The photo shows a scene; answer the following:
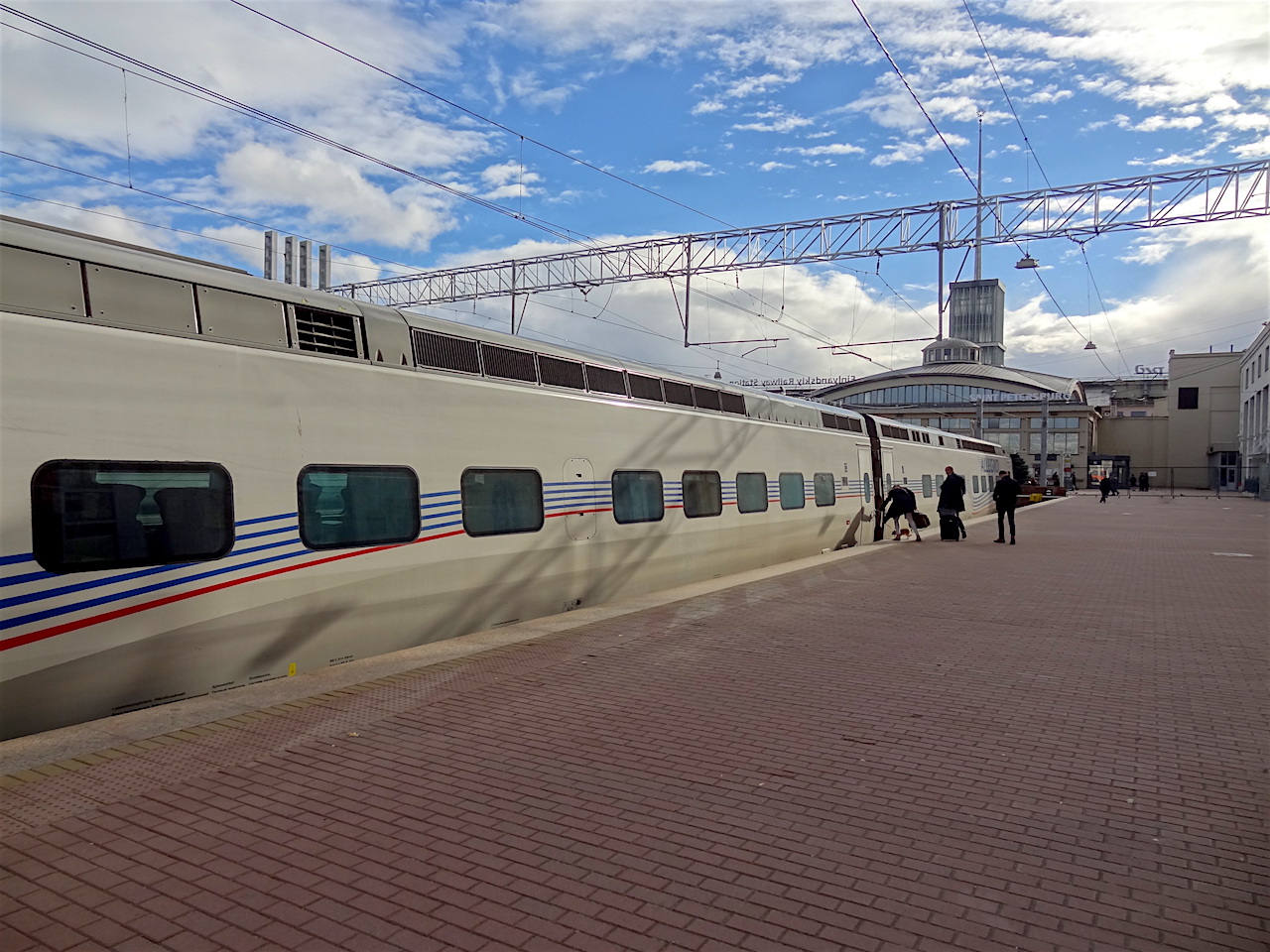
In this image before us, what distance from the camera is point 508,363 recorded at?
8.69 meters

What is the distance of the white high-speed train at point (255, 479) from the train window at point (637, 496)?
0.24 feet

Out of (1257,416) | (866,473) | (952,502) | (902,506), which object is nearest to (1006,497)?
(952,502)

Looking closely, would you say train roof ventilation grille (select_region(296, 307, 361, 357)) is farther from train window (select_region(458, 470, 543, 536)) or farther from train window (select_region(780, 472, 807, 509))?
train window (select_region(780, 472, 807, 509))

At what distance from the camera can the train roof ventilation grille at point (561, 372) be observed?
926 centimetres

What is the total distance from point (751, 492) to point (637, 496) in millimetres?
3733

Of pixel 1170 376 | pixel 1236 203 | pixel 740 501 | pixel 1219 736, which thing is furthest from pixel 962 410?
pixel 1219 736

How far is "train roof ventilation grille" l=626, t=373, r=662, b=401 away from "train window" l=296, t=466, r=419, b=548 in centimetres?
426

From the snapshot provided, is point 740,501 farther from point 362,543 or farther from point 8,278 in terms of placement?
point 8,278

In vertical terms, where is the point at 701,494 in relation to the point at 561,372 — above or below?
below

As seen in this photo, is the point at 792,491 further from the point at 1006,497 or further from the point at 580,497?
the point at 580,497

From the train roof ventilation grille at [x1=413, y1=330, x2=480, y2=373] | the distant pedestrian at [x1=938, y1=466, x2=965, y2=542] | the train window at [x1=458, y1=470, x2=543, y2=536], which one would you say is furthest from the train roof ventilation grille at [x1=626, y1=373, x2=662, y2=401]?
the distant pedestrian at [x1=938, y1=466, x2=965, y2=542]

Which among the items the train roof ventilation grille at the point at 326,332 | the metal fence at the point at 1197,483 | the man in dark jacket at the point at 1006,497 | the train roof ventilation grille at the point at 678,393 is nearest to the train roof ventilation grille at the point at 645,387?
the train roof ventilation grille at the point at 678,393

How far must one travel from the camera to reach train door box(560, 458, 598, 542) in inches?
367

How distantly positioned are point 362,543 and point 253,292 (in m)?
2.12
